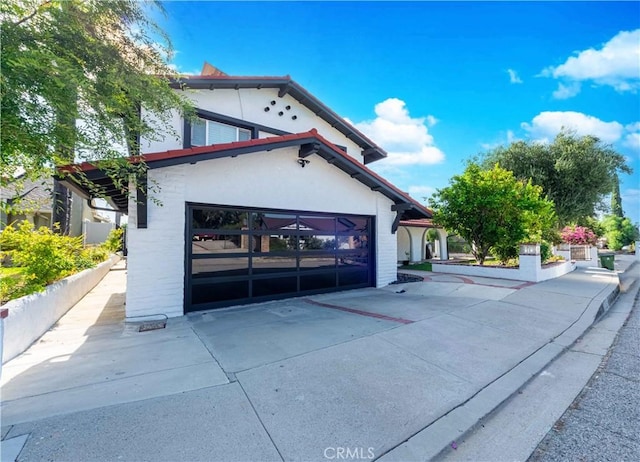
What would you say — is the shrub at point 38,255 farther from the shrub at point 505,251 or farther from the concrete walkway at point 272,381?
the shrub at point 505,251

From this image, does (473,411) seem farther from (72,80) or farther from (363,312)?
(72,80)

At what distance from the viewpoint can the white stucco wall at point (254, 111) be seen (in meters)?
8.28

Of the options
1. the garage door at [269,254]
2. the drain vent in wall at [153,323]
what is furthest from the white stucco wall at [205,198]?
the garage door at [269,254]

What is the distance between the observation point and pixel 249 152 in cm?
684

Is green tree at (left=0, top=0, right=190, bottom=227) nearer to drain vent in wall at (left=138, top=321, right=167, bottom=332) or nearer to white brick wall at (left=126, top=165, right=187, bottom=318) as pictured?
white brick wall at (left=126, top=165, right=187, bottom=318)

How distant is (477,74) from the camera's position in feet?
43.3

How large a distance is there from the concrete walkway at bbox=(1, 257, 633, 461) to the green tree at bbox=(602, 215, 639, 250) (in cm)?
5149

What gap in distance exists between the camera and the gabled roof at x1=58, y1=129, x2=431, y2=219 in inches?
201

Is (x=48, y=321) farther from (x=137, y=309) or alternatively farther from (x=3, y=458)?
(x=3, y=458)

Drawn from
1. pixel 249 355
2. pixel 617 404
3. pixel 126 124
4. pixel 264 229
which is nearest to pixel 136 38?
pixel 126 124

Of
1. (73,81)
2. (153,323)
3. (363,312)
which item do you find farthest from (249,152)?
(363,312)

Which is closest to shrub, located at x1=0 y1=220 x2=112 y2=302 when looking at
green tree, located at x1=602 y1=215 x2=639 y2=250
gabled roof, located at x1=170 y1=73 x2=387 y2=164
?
gabled roof, located at x1=170 y1=73 x2=387 y2=164

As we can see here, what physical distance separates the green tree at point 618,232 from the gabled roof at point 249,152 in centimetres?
5042

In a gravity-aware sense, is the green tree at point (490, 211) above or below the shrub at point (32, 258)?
above
